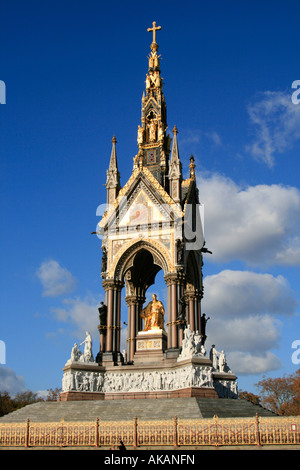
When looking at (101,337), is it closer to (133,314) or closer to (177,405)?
(133,314)

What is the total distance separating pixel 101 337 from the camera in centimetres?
3056

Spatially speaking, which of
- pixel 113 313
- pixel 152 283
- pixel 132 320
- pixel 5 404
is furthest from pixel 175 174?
pixel 5 404

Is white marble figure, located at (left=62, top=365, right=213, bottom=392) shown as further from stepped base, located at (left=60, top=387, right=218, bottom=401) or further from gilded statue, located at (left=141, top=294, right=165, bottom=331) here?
gilded statue, located at (left=141, top=294, right=165, bottom=331)

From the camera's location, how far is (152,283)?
3603 centimetres

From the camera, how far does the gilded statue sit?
31797mm

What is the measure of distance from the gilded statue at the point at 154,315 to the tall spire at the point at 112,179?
6.83 m

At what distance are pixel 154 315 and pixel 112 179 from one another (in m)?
8.90

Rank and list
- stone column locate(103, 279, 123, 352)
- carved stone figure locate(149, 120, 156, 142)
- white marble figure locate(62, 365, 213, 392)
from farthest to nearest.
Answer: carved stone figure locate(149, 120, 156, 142)
stone column locate(103, 279, 123, 352)
white marble figure locate(62, 365, 213, 392)

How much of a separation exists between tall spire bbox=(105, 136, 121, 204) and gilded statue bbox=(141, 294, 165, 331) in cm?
683

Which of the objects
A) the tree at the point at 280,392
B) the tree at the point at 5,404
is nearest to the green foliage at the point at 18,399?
the tree at the point at 5,404

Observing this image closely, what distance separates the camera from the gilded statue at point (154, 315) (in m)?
31.8

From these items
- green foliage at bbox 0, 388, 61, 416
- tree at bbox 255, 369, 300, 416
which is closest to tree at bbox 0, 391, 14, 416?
green foliage at bbox 0, 388, 61, 416

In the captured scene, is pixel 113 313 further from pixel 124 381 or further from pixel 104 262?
pixel 124 381
